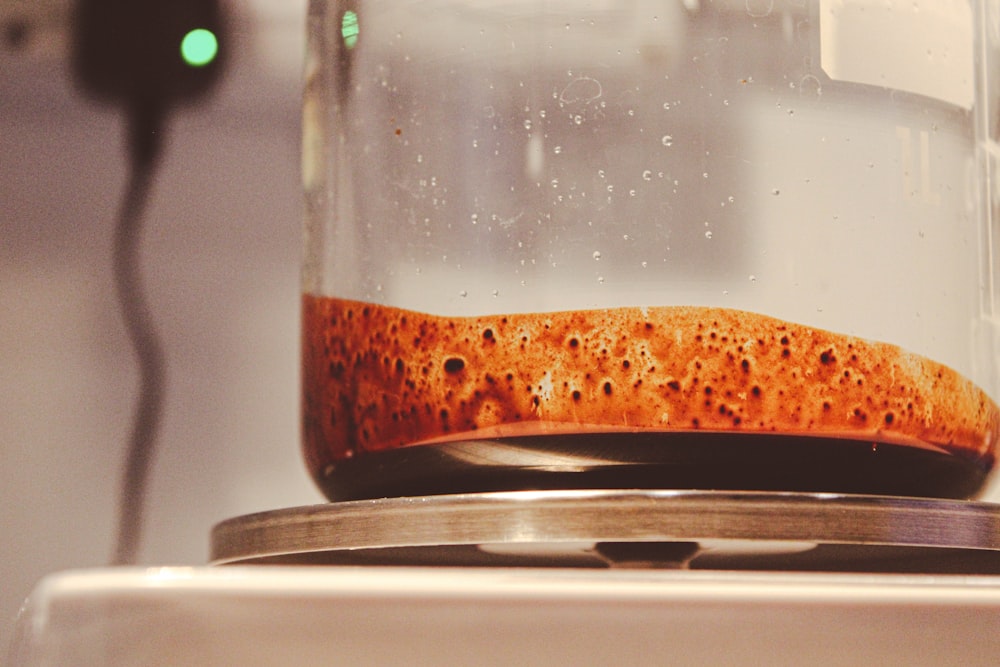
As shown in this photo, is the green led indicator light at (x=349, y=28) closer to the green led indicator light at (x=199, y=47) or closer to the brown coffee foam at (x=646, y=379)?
the brown coffee foam at (x=646, y=379)

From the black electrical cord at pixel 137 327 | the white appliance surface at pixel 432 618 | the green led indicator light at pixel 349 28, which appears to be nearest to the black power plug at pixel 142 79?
the black electrical cord at pixel 137 327

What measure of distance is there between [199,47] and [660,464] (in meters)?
0.50

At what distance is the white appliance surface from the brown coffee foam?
11 centimetres

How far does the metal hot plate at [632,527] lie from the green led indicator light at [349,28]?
0.76ft

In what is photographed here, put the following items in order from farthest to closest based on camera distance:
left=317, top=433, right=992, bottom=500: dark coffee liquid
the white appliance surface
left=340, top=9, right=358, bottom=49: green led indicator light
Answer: left=340, top=9, right=358, bottom=49: green led indicator light
left=317, top=433, right=992, bottom=500: dark coffee liquid
the white appliance surface

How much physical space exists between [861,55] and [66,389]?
53cm

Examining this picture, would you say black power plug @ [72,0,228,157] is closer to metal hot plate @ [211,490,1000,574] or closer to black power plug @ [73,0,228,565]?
black power plug @ [73,0,228,565]

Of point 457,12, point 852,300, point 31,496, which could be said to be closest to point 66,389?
point 31,496

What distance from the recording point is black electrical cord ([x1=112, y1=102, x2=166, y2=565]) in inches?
28.1

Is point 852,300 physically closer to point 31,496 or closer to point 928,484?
point 928,484

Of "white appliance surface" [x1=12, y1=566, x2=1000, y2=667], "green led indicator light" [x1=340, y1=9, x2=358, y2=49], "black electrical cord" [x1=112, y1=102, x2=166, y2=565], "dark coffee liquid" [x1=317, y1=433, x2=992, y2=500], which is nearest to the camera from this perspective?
"white appliance surface" [x1=12, y1=566, x2=1000, y2=667]

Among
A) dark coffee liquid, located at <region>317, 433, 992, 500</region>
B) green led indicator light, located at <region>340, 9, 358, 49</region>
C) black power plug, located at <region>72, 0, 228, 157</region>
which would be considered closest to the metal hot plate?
dark coffee liquid, located at <region>317, 433, 992, 500</region>

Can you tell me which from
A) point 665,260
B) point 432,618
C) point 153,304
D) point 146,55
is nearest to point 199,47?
point 146,55

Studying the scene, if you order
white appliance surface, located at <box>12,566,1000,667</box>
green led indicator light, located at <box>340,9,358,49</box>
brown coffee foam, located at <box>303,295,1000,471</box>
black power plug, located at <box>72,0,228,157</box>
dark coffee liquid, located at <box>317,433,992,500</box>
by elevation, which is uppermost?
black power plug, located at <box>72,0,228,157</box>
